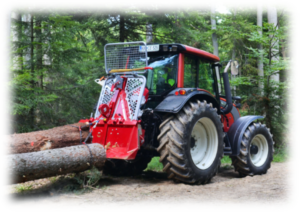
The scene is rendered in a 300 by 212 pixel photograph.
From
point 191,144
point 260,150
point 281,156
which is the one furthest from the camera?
point 281,156

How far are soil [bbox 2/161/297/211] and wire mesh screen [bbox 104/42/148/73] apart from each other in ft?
6.77

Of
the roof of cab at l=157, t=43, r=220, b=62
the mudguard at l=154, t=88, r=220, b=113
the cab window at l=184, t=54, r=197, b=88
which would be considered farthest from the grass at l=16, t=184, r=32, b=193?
Result: the roof of cab at l=157, t=43, r=220, b=62

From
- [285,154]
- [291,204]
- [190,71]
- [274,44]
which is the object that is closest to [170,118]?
[190,71]

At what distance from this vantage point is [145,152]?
518 cm

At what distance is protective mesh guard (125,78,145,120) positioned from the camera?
486cm

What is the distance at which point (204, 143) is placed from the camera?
17.8ft

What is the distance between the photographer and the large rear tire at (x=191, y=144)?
4586mm

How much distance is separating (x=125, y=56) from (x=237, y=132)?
268cm

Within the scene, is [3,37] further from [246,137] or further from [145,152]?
[246,137]

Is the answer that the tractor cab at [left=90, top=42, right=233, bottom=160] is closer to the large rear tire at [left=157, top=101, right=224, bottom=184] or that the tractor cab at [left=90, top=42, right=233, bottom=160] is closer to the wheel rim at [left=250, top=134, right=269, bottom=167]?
the large rear tire at [left=157, top=101, right=224, bottom=184]

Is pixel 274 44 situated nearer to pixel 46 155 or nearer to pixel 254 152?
pixel 254 152

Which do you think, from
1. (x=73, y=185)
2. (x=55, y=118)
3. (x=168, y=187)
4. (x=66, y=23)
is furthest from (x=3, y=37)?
(x=168, y=187)

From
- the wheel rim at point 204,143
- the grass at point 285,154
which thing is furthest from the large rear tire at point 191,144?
the grass at point 285,154

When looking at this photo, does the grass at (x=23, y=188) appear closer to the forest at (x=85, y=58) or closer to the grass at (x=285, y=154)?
the forest at (x=85, y=58)
